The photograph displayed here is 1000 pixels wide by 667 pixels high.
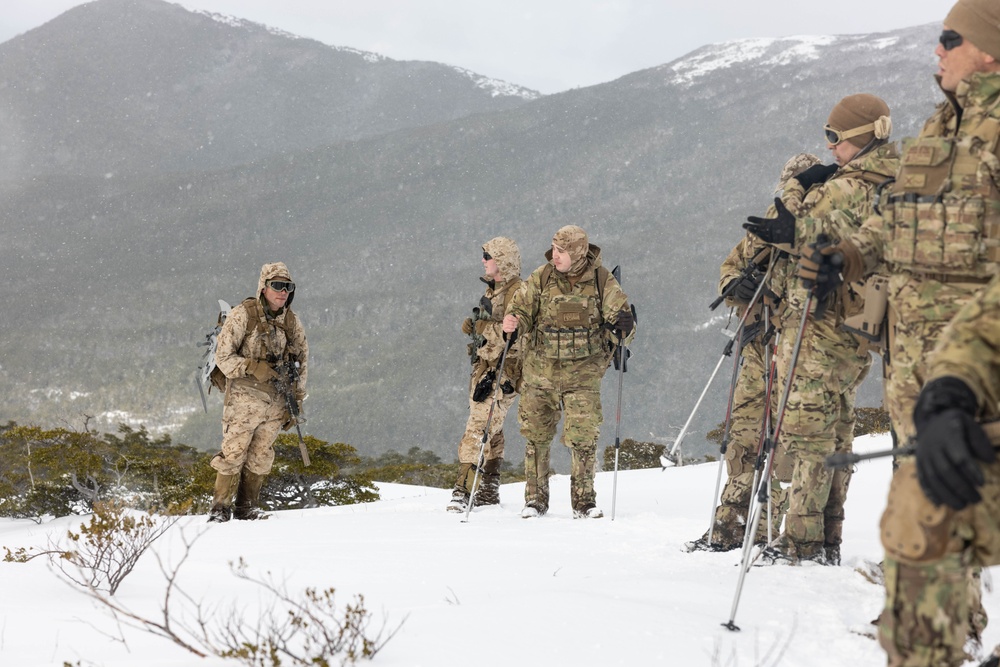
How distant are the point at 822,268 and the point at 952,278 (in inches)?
18.7

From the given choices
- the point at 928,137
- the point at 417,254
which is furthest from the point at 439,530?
the point at 417,254

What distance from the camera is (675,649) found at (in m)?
2.63

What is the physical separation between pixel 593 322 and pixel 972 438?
16.1 feet

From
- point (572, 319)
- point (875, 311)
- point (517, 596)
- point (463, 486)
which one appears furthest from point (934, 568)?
point (463, 486)

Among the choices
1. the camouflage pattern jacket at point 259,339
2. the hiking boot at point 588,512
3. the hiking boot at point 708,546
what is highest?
the camouflage pattern jacket at point 259,339

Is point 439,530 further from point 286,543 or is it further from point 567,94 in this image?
point 567,94

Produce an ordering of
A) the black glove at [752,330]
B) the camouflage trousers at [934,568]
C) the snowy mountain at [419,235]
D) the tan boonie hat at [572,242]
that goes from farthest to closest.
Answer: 1. the snowy mountain at [419,235]
2. the tan boonie hat at [572,242]
3. the black glove at [752,330]
4. the camouflage trousers at [934,568]

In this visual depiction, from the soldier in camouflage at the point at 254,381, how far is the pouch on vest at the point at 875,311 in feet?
17.8

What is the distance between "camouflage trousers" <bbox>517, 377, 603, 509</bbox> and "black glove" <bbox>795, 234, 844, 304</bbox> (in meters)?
3.19

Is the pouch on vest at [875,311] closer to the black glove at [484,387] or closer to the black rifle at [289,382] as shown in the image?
the black glove at [484,387]

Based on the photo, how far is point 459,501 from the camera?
7633 mm

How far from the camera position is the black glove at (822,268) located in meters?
3.14

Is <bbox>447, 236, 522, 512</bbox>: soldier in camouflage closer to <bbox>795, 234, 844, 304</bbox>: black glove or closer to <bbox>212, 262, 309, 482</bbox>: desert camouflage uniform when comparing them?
<bbox>212, 262, 309, 482</bbox>: desert camouflage uniform

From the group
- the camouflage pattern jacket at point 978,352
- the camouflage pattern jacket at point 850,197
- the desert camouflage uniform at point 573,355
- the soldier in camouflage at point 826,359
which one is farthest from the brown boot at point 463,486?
the camouflage pattern jacket at point 978,352
